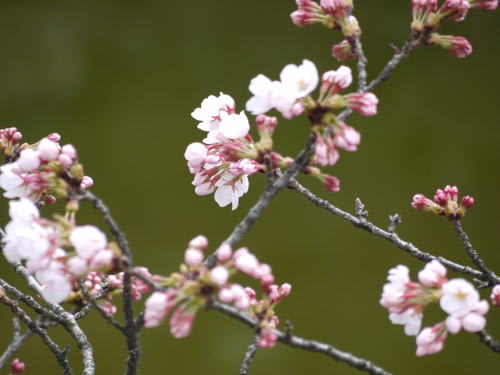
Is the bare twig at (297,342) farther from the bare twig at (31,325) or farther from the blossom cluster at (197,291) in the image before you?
the bare twig at (31,325)

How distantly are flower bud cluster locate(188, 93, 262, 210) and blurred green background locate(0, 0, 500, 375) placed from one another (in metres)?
1.41

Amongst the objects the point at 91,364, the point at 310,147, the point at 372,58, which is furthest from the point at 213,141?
the point at 372,58

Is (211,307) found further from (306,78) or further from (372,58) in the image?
(372,58)

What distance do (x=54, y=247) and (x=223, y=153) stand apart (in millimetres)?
239

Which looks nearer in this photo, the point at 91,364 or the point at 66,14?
A: the point at 91,364

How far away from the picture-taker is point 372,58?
2412 millimetres

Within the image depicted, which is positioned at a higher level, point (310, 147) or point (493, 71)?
point (493, 71)

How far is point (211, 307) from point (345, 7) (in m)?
0.42

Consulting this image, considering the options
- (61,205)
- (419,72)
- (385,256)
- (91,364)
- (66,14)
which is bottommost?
(91,364)

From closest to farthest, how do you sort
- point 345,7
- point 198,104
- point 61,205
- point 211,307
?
point 211,307 → point 345,7 → point 61,205 → point 198,104

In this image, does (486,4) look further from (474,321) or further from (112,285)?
(112,285)

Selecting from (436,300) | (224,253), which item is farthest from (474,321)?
(224,253)

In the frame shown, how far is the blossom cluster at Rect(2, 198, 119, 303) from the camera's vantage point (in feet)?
1.94

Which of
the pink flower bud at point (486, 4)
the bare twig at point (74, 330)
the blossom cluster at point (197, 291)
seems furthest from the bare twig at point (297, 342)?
the pink flower bud at point (486, 4)
